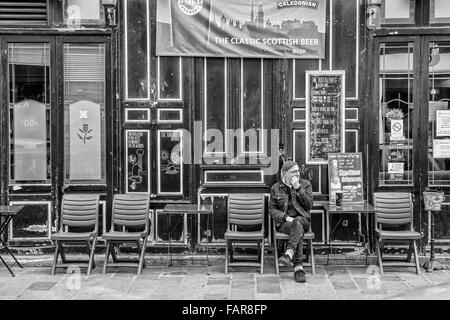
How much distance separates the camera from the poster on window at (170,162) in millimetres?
8711

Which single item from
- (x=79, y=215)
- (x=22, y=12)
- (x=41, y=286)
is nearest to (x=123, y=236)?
(x=79, y=215)

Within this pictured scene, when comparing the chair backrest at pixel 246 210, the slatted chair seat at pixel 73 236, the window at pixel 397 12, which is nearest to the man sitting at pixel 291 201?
the chair backrest at pixel 246 210

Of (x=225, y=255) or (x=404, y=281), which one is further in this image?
(x=225, y=255)

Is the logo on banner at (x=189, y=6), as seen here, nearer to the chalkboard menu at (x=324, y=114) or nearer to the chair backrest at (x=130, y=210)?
the chalkboard menu at (x=324, y=114)

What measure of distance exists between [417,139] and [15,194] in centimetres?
599

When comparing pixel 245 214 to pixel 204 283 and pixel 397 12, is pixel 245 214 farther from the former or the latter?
pixel 397 12

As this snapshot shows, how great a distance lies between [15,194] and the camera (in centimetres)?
874

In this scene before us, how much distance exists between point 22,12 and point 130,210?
3313 mm

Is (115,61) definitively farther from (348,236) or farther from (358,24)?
(348,236)

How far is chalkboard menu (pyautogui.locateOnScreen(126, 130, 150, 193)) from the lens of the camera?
8703mm

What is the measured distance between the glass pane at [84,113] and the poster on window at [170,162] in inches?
34.5

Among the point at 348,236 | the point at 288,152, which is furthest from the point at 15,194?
the point at 348,236

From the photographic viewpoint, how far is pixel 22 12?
28.5 ft

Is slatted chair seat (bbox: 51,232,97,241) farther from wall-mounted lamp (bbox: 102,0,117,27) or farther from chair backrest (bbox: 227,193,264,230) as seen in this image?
wall-mounted lamp (bbox: 102,0,117,27)
